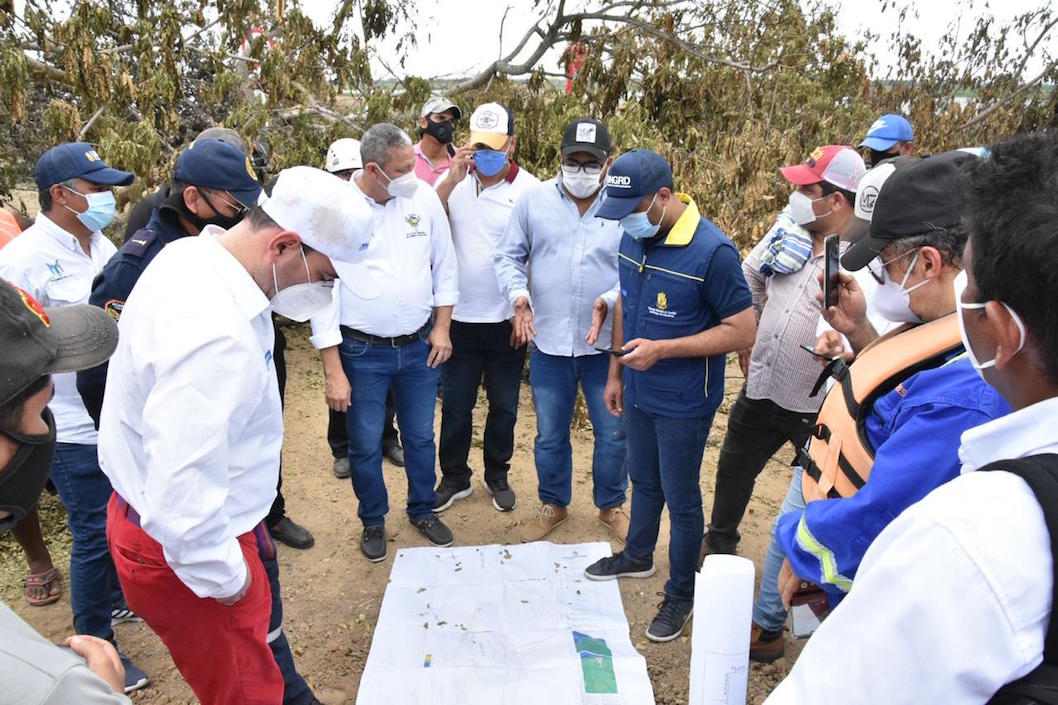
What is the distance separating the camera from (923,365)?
63.4 inches

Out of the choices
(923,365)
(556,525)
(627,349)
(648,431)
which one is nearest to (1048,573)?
(923,365)

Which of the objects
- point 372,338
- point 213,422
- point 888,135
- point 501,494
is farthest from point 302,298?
point 888,135

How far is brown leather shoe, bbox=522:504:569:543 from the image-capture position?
12.6 feet

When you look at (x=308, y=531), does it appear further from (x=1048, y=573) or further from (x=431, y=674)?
(x=1048, y=573)

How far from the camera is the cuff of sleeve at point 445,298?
363 cm

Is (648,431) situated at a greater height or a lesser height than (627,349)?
lesser

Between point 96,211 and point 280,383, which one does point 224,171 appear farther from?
Result: point 280,383

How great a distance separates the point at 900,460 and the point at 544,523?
2.61 meters

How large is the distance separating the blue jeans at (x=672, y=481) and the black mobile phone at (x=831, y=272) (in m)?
0.92

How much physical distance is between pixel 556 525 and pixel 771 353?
1.58m

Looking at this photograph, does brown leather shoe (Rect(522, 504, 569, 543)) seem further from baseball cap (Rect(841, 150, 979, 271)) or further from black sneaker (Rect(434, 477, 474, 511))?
baseball cap (Rect(841, 150, 979, 271))

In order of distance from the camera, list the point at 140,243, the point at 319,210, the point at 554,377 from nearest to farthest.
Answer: the point at 319,210 < the point at 140,243 < the point at 554,377

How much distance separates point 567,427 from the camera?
12.5ft

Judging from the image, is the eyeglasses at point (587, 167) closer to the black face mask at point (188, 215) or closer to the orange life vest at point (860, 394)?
the black face mask at point (188, 215)
